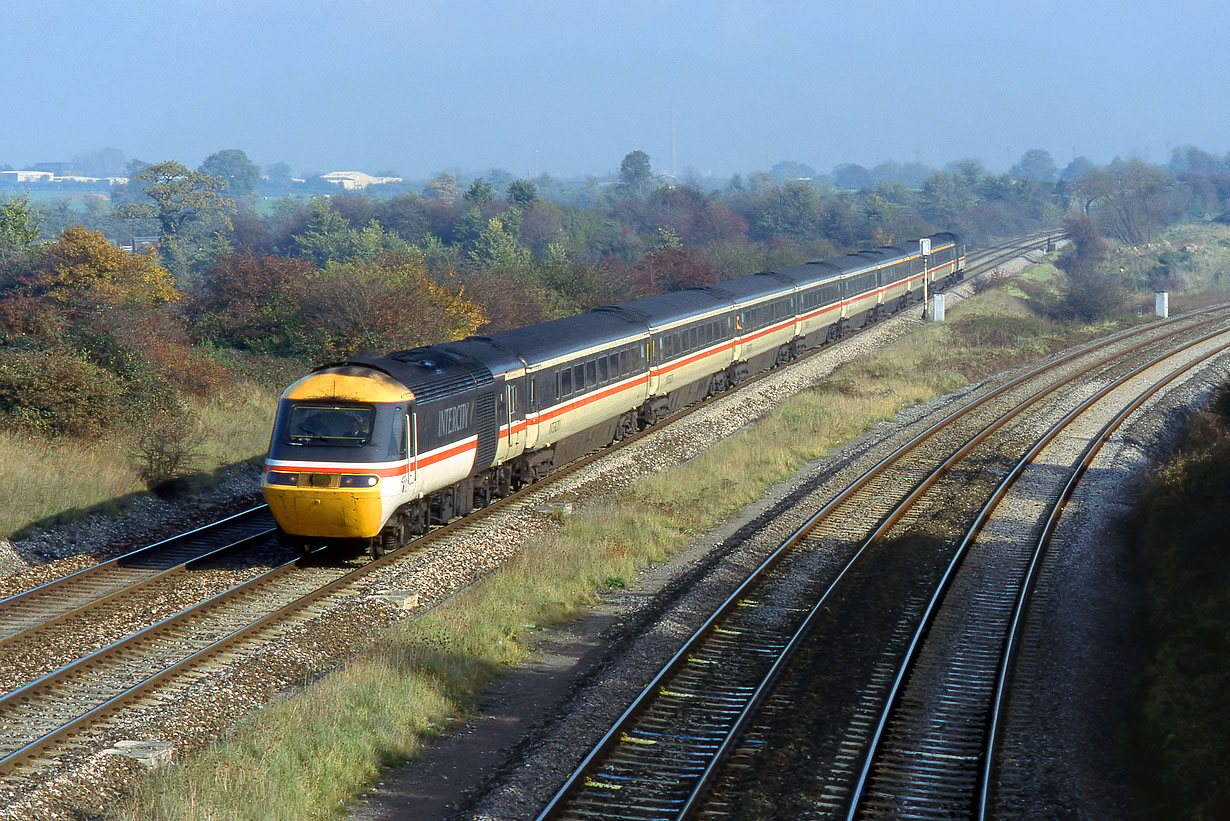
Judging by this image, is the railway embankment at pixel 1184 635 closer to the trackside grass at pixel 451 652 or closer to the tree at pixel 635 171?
the trackside grass at pixel 451 652

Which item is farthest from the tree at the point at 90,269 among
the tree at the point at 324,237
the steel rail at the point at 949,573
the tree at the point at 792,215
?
the tree at the point at 792,215

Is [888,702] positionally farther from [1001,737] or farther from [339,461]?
[339,461]

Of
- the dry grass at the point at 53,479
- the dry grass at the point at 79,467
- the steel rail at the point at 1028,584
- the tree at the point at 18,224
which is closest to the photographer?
the steel rail at the point at 1028,584

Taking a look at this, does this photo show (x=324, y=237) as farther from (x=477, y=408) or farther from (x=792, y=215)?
(x=477, y=408)

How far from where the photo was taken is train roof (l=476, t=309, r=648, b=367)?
22.6 meters

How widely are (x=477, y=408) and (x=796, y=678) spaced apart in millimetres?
8299

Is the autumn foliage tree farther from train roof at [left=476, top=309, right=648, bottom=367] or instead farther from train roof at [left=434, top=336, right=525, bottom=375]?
train roof at [left=434, top=336, right=525, bottom=375]

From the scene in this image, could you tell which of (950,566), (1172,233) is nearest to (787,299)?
(950,566)

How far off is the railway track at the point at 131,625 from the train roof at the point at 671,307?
10265mm

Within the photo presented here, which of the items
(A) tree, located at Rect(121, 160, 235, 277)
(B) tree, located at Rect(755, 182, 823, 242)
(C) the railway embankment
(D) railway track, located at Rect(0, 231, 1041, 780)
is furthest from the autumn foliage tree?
(B) tree, located at Rect(755, 182, 823, 242)

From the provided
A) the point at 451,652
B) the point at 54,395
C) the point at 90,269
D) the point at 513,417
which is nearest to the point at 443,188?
the point at 90,269

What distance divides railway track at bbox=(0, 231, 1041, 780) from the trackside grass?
A: 66.9 inches

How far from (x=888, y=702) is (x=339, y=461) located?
820cm

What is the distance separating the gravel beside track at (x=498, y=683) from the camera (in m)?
10.6
